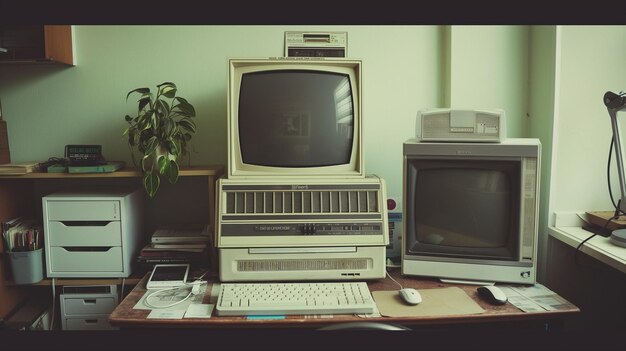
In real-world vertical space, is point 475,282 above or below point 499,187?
below

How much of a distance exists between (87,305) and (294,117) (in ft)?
3.93

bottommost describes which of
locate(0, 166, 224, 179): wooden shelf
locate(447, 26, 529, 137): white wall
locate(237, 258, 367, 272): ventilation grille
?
locate(237, 258, 367, 272): ventilation grille

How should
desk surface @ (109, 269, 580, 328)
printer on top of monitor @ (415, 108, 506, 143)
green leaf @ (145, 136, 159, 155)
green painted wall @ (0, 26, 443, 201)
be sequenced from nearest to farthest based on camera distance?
desk surface @ (109, 269, 580, 328) → printer on top of monitor @ (415, 108, 506, 143) → green leaf @ (145, 136, 159, 155) → green painted wall @ (0, 26, 443, 201)

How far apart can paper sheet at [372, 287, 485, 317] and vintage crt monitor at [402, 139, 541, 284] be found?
125 mm

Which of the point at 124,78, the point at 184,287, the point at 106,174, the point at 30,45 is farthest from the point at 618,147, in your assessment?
the point at 30,45

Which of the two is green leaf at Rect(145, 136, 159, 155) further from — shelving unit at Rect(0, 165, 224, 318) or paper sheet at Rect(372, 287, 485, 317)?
paper sheet at Rect(372, 287, 485, 317)

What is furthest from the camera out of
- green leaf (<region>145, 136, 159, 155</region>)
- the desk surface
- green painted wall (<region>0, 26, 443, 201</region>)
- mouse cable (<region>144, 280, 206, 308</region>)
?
green painted wall (<region>0, 26, 443, 201</region>)

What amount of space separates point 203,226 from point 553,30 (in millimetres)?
1788

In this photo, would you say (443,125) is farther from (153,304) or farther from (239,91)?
(153,304)

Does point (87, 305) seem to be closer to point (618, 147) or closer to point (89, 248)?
point (89, 248)

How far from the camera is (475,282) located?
62.5 inches

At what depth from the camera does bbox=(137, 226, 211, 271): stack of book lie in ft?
5.81

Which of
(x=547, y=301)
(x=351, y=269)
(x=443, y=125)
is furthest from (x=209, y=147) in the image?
(x=547, y=301)

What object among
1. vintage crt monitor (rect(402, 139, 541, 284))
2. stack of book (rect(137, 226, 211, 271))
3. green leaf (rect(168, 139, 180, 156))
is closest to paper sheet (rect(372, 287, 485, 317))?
vintage crt monitor (rect(402, 139, 541, 284))
